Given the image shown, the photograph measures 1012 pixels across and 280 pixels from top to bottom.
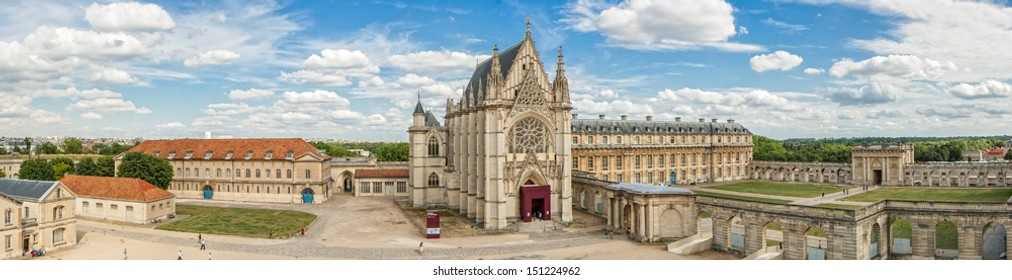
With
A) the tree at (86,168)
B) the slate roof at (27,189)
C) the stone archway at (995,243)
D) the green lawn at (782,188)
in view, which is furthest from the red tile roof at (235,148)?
the stone archway at (995,243)

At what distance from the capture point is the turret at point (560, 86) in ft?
153

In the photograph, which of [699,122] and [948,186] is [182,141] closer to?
[699,122]

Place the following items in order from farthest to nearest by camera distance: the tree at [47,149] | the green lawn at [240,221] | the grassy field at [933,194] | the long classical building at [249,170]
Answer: the tree at [47,149], the long classical building at [249,170], the grassy field at [933,194], the green lawn at [240,221]

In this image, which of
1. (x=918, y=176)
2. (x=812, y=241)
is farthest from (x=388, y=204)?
(x=918, y=176)

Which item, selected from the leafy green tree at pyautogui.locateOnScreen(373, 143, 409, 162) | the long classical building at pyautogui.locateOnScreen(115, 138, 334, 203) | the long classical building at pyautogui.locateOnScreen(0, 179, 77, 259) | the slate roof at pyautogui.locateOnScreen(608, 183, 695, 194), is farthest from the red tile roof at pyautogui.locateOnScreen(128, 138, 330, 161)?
→ the slate roof at pyautogui.locateOnScreen(608, 183, 695, 194)

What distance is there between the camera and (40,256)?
3334cm

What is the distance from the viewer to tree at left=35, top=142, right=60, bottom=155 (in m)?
81.6

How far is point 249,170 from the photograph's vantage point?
63.8 metres

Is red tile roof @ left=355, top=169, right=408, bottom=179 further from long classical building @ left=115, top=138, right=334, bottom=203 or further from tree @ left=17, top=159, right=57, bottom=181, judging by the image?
tree @ left=17, top=159, right=57, bottom=181

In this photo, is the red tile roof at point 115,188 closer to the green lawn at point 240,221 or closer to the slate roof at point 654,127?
the green lawn at point 240,221

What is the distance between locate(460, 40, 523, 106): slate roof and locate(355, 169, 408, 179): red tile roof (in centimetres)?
1891

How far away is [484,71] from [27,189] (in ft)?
110

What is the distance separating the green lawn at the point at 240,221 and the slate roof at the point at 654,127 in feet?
119

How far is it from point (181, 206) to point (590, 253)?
44243mm
